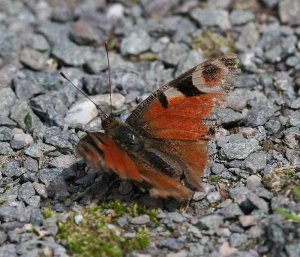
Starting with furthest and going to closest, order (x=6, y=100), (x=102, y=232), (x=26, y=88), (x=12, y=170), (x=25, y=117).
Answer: (x=26, y=88) → (x=6, y=100) → (x=25, y=117) → (x=12, y=170) → (x=102, y=232)

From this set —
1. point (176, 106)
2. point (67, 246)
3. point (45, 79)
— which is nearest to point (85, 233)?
point (67, 246)

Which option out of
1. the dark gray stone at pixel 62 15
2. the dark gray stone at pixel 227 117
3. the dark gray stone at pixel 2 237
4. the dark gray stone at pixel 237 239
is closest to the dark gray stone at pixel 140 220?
the dark gray stone at pixel 237 239

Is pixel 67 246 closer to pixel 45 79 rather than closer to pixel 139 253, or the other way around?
pixel 139 253

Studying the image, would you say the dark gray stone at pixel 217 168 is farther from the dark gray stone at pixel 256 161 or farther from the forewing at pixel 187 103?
the forewing at pixel 187 103

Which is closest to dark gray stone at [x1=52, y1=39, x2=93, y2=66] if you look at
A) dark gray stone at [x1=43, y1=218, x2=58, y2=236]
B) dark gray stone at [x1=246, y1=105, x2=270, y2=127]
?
dark gray stone at [x1=246, y1=105, x2=270, y2=127]

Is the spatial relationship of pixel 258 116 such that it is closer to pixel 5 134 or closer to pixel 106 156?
pixel 106 156

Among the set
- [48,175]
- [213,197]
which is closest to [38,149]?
[48,175]

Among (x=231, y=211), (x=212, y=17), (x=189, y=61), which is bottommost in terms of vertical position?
(x=231, y=211)

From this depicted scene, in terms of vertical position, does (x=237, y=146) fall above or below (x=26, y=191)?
above
